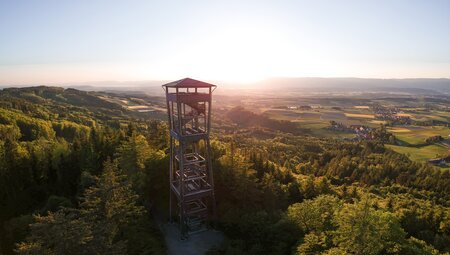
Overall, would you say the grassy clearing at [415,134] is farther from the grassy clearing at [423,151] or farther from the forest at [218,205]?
the forest at [218,205]

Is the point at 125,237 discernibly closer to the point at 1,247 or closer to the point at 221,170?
the point at 221,170

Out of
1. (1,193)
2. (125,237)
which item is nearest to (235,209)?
(125,237)

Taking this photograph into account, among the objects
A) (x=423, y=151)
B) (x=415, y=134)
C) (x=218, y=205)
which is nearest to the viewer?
(x=218, y=205)

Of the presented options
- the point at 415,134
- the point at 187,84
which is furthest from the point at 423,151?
the point at 187,84

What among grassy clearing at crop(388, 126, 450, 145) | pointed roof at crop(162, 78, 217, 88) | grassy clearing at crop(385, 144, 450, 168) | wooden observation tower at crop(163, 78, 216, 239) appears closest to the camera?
pointed roof at crop(162, 78, 217, 88)

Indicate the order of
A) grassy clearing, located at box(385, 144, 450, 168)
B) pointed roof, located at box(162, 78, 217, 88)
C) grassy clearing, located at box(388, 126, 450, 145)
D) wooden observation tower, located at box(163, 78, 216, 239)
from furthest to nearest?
grassy clearing, located at box(388, 126, 450, 145), grassy clearing, located at box(385, 144, 450, 168), wooden observation tower, located at box(163, 78, 216, 239), pointed roof, located at box(162, 78, 217, 88)

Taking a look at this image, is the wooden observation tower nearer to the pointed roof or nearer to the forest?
the pointed roof

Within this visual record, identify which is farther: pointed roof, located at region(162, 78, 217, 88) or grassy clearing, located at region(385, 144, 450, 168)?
grassy clearing, located at region(385, 144, 450, 168)

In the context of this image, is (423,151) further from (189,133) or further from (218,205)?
(189,133)

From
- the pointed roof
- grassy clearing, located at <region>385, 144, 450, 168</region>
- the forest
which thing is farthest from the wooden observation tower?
grassy clearing, located at <region>385, 144, 450, 168</region>

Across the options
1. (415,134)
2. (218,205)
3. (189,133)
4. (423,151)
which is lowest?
(423,151)

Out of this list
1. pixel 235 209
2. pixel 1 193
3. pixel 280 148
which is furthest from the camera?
pixel 280 148
